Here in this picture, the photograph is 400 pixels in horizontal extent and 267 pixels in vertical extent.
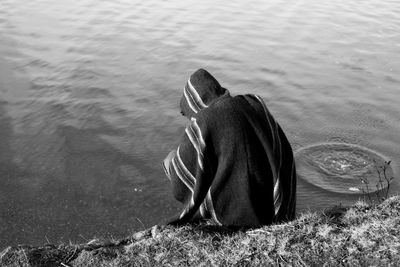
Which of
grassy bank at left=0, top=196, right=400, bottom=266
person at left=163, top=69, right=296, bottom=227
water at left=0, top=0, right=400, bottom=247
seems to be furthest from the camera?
water at left=0, top=0, right=400, bottom=247

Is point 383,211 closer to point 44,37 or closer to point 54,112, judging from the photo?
point 54,112

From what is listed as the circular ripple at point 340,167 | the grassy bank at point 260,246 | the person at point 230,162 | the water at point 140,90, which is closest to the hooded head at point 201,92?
the person at point 230,162

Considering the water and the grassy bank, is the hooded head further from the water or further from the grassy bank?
the water

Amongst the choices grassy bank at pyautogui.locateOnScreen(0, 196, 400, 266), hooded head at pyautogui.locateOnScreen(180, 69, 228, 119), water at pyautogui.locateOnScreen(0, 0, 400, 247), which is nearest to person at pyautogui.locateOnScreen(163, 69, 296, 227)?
hooded head at pyautogui.locateOnScreen(180, 69, 228, 119)

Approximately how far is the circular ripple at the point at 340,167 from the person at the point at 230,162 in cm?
294

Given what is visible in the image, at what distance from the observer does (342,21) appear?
50.4ft

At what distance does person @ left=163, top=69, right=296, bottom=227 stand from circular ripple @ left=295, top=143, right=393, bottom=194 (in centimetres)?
294

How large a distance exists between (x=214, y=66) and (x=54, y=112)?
4.47m

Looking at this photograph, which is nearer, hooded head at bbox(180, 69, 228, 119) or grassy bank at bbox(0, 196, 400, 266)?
grassy bank at bbox(0, 196, 400, 266)

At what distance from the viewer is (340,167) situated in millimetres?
7008

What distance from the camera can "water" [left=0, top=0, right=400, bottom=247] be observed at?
20.9 feet

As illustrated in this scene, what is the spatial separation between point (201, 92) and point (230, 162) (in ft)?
2.29

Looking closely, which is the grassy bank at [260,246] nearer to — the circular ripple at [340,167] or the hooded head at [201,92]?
the hooded head at [201,92]

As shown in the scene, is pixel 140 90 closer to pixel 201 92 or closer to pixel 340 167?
pixel 340 167
